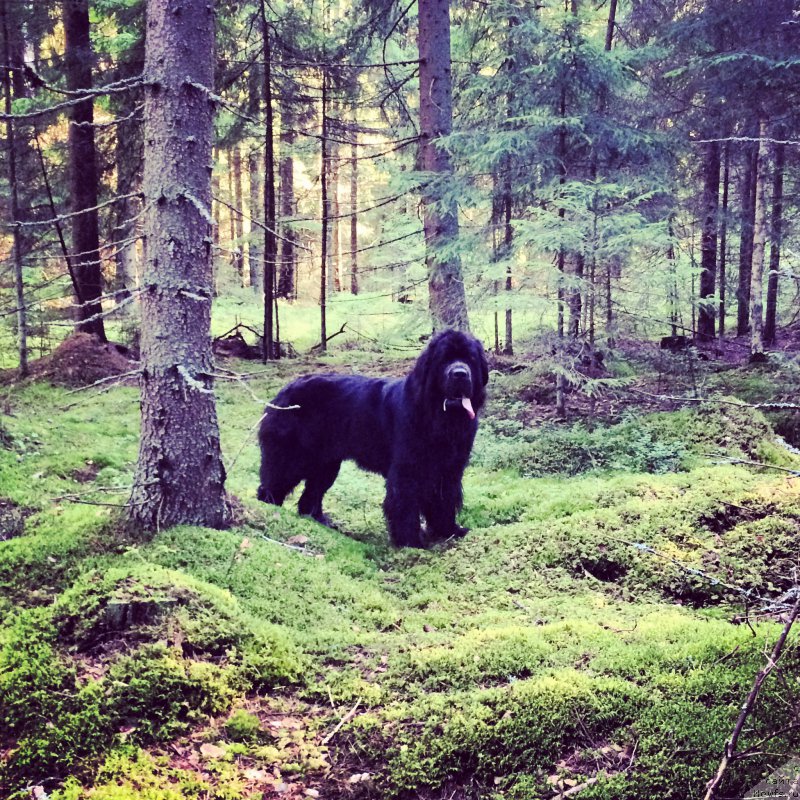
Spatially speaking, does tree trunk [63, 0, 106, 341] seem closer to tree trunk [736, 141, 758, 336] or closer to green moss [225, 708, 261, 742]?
green moss [225, 708, 261, 742]

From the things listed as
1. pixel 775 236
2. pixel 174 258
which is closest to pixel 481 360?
pixel 174 258

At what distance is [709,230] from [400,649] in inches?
603

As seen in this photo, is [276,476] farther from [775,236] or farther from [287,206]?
[287,206]

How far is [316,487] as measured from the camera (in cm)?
698

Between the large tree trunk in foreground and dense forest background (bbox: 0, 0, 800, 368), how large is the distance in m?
0.33

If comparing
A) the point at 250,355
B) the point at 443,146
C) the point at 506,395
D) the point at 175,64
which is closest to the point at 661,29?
the point at 443,146

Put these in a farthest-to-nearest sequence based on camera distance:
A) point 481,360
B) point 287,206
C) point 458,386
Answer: point 287,206 < point 481,360 < point 458,386

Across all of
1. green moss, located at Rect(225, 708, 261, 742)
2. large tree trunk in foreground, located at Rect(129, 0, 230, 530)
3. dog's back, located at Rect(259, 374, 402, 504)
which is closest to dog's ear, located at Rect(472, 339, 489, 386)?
dog's back, located at Rect(259, 374, 402, 504)

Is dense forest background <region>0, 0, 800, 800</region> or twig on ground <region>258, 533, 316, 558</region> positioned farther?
twig on ground <region>258, 533, 316, 558</region>

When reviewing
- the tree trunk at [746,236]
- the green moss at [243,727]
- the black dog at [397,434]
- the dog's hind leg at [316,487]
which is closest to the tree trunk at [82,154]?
the black dog at [397,434]

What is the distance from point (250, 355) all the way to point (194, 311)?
12.2 meters

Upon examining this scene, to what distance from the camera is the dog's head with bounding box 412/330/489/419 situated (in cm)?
562

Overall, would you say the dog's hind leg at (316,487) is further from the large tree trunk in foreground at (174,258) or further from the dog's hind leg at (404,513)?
the large tree trunk in foreground at (174,258)

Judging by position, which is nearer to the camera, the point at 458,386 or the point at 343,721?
the point at 343,721
